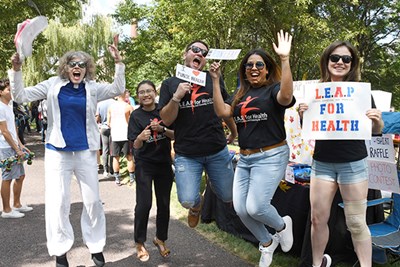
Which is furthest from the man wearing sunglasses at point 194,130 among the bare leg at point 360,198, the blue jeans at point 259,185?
the bare leg at point 360,198

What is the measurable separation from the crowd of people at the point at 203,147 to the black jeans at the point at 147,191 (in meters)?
0.01

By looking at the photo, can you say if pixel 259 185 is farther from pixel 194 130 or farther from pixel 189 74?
pixel 189 74

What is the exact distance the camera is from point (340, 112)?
3.31 meters

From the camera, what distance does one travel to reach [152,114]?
442 centimetres

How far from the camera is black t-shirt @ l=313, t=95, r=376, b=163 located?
10.9 ft

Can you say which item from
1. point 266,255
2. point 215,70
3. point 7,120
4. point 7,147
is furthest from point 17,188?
point 266,255

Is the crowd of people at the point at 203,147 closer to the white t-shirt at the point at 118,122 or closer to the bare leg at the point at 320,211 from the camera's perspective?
the bare leg at the point at 320,211

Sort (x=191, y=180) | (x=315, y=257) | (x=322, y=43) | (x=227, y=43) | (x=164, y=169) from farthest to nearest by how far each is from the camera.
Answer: (x=322, y=43) < (x=227, y=43) < (x=164, y=169) < (x=191, y=180) < (x=315, y=257)

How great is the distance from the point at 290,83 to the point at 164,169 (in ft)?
5.64

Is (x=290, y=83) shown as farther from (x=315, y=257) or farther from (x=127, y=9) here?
(x=127, y=9)

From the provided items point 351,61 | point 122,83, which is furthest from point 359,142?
point 122,83

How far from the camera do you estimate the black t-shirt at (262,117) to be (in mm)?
3494

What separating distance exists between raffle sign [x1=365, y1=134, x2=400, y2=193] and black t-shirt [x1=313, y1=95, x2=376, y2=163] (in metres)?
0.85

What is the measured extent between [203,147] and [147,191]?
80 centimetres
